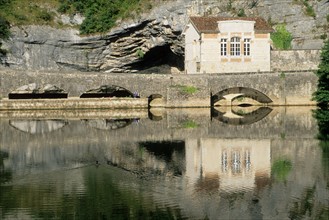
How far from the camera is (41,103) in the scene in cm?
4941

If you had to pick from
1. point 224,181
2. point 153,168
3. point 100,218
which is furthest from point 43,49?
point 100,218

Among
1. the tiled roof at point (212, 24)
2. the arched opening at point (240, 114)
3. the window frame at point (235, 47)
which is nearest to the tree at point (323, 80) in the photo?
the arched opening at point (240, 114)

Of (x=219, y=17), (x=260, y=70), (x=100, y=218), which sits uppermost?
(x=219, y=17)

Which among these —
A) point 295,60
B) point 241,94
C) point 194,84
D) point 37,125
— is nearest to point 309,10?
point 295,60

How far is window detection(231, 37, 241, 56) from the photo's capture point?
5322cm

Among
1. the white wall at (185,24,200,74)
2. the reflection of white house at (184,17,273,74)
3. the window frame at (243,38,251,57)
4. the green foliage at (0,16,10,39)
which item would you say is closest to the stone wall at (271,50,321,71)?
the reflection of white house at (184,17,273,74)

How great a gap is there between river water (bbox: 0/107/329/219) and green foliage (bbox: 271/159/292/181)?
0.04 m

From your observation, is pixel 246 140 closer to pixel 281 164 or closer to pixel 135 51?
pixel 281 164

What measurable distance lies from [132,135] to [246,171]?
11.4 metres

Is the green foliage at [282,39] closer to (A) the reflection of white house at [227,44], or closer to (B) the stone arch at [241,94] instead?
(A) the reflection of white house at [227,44]

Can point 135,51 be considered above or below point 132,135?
above

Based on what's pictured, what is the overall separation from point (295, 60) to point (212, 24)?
7.64 meters

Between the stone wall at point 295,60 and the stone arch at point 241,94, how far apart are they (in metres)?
3.13

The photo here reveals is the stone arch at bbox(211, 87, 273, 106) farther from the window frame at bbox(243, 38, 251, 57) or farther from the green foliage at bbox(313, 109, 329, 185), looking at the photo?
the green foliage at bbox(313, 109, 329, 185)
